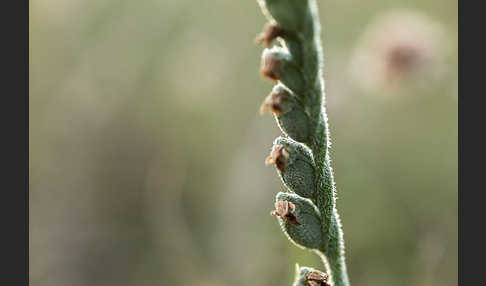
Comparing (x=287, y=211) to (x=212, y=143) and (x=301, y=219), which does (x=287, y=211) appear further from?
(x=212, y=143)

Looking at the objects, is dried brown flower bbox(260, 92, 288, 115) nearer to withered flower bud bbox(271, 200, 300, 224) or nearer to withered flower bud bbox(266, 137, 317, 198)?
withered flower bud bbox(266, 137, 317, 198)

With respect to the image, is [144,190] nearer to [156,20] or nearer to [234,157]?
[234,157]

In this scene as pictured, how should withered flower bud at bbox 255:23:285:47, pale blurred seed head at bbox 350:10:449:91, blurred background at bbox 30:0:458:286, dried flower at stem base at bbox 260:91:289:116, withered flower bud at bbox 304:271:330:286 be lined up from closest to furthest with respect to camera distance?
withered flower bud at bbox 255:23:285:47 → dried flower at stem base at bbox 260:91:289:116 → withered flower bud at bbox 304:271:330:286 → blurred background at bbox 30:0:458:286 → pale blurred seed head at bbox 350:10:449:91

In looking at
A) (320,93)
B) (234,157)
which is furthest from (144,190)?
(320,93)

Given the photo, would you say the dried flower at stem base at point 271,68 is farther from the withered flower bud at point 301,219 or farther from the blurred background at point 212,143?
the blurred background at point 212,143

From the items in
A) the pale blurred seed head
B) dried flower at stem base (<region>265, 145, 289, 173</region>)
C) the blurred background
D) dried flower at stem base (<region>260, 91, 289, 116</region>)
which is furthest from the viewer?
the pale blurred seed head

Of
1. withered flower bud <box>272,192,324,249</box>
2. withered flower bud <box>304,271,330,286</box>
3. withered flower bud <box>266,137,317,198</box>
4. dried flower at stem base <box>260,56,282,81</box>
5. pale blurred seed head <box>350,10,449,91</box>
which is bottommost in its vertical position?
withered flower bud <box>304,271,330,286</box>

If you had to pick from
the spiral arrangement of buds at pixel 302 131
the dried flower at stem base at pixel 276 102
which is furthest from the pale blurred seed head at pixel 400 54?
the dried flower at stem base at pixel 276 102

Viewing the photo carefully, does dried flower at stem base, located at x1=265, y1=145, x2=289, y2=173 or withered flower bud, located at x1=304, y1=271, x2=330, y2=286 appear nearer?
dried flower at stem base, located at x1=265, y1=145, x2=289, y2=173

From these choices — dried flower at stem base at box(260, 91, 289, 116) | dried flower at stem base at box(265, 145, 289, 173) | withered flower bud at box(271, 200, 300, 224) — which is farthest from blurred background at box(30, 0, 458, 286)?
dried flower at stem base at box(260, 91, 289, 116)

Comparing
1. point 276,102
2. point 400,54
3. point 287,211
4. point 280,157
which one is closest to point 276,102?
point 276,102
